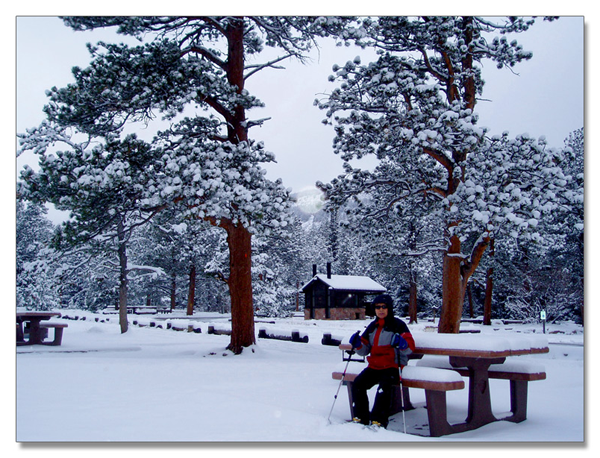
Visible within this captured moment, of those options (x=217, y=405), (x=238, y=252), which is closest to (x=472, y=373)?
(x=217, y=405)

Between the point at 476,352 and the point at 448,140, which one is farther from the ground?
the point at 448,140

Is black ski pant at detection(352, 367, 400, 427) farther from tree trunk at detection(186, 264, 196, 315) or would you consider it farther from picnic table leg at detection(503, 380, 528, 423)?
tree trunk at detection(186, 264, 196, 315)

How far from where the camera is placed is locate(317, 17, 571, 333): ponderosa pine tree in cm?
973

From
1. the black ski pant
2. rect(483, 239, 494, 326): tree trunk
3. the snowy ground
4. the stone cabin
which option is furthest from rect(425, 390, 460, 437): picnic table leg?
the stone cabin

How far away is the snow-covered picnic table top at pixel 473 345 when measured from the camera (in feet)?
17.8

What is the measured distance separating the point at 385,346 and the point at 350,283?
41.8m

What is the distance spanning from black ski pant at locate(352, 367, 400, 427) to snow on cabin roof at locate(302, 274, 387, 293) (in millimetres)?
39832

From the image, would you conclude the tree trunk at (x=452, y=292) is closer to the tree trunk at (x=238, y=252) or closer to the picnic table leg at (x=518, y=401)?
the tree trunk at (x=238, y=252)

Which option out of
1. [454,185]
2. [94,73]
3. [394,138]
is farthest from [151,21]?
[454,185]

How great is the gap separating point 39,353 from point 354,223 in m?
8.40

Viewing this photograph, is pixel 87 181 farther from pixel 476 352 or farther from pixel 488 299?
pixel 488 299

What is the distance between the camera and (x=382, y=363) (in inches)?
221

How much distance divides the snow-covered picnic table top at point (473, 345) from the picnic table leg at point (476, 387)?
311 mm
